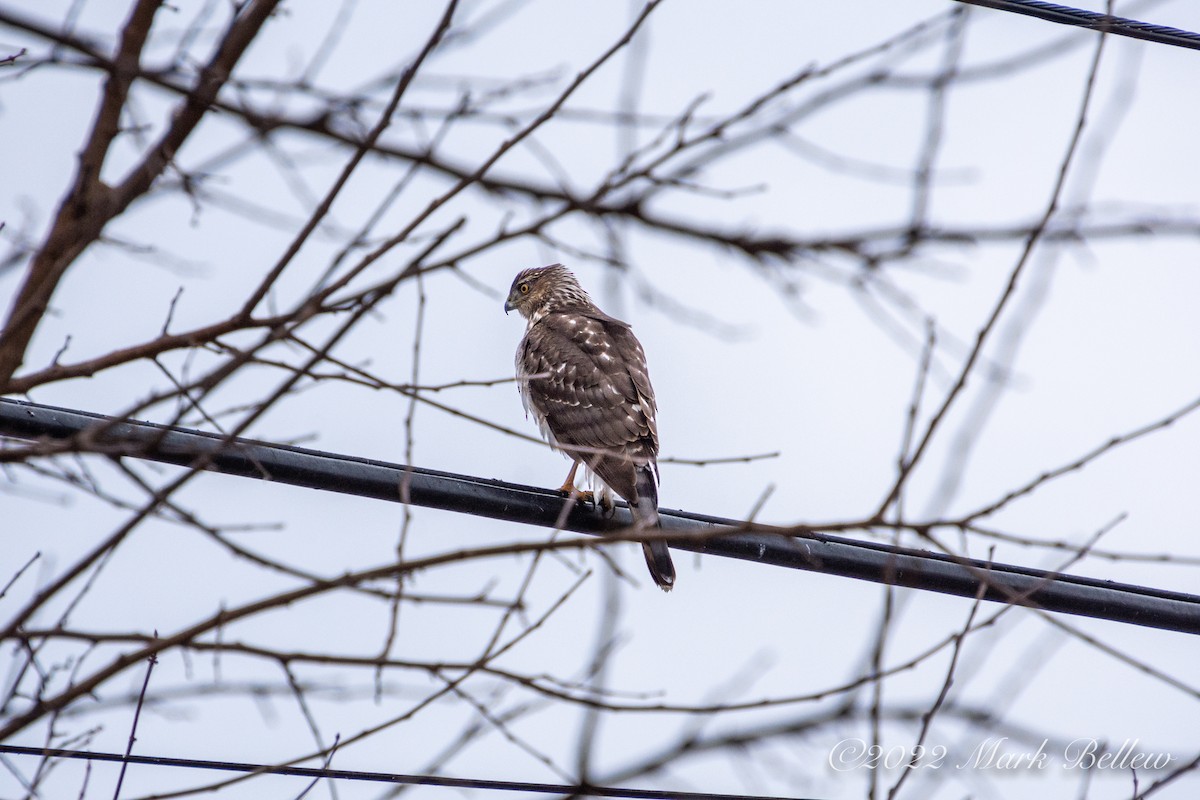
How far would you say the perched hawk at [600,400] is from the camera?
5809 millimetres

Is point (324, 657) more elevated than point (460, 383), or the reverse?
point (460, 383)

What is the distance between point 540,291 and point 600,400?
1.95 meters

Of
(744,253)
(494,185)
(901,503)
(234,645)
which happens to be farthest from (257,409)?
(901,503)

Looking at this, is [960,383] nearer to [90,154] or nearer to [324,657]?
[324,657]

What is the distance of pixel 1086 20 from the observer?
4.27 meters

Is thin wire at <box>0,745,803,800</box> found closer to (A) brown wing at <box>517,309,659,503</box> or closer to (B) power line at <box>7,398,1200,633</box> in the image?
(B) power line at <box>7,398,1200,633</box>

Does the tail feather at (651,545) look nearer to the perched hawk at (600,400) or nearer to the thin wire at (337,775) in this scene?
the perched hawk at (600,400)

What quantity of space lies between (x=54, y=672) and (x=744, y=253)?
271 centimetres

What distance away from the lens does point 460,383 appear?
322 cm

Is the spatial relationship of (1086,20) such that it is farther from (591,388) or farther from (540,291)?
(540,291)

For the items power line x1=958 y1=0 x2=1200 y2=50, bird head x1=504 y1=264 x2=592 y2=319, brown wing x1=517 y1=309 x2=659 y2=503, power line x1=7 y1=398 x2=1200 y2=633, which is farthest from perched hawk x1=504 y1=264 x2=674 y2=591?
power line x1=958 y1=0 x2=1200 y2=50

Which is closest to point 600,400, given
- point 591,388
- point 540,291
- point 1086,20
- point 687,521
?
point 591,388

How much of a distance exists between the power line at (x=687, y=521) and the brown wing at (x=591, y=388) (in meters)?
1.80

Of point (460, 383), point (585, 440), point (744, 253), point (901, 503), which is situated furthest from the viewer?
point (585, 440)
